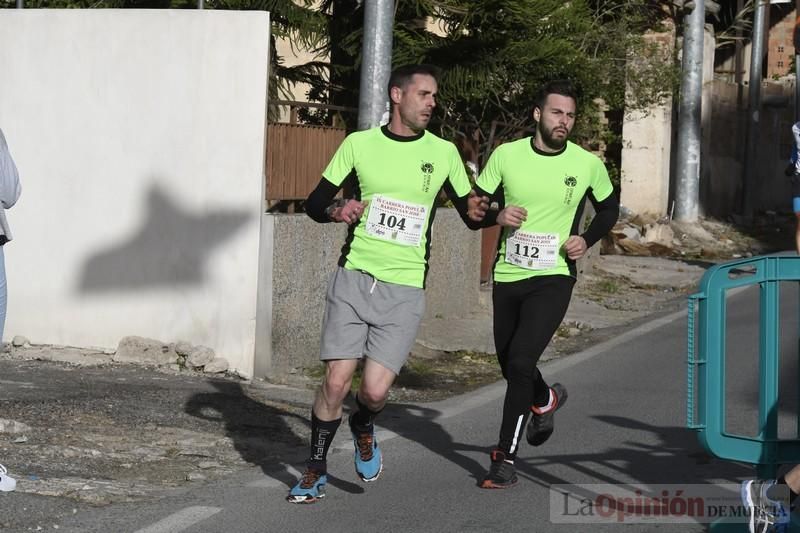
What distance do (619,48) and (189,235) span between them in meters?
11.7

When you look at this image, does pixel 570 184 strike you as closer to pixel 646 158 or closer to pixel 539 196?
pixel 539 196

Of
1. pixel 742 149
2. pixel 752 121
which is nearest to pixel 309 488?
pixel 752 121

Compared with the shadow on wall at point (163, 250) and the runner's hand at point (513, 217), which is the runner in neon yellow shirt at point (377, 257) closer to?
the runner's hand at point (513, 217)

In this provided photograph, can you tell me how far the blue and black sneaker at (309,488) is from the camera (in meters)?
6.73

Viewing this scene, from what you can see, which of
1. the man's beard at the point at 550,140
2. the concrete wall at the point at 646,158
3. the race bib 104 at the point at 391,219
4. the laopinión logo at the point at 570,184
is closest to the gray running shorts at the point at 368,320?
the race bib 104 at the point at 391,219

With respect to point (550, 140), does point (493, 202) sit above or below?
below

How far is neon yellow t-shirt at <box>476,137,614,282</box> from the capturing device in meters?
7.23

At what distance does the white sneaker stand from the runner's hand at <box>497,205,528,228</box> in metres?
2.56

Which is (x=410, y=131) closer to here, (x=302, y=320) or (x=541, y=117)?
(x=541, y=117)

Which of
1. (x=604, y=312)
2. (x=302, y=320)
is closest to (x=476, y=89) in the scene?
(x=604, y=312)

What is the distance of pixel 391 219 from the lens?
265 inches

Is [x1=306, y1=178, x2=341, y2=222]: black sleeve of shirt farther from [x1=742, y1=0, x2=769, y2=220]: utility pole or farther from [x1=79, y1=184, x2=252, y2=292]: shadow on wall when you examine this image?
[x1=742, y1=0, x2=769, y2=220]: utility pole

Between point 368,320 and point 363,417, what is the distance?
1.57 feet

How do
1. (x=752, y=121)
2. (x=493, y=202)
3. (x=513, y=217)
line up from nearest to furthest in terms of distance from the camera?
(x=513, y=217) < (x=493, y=202) < (x=752, y=121)
